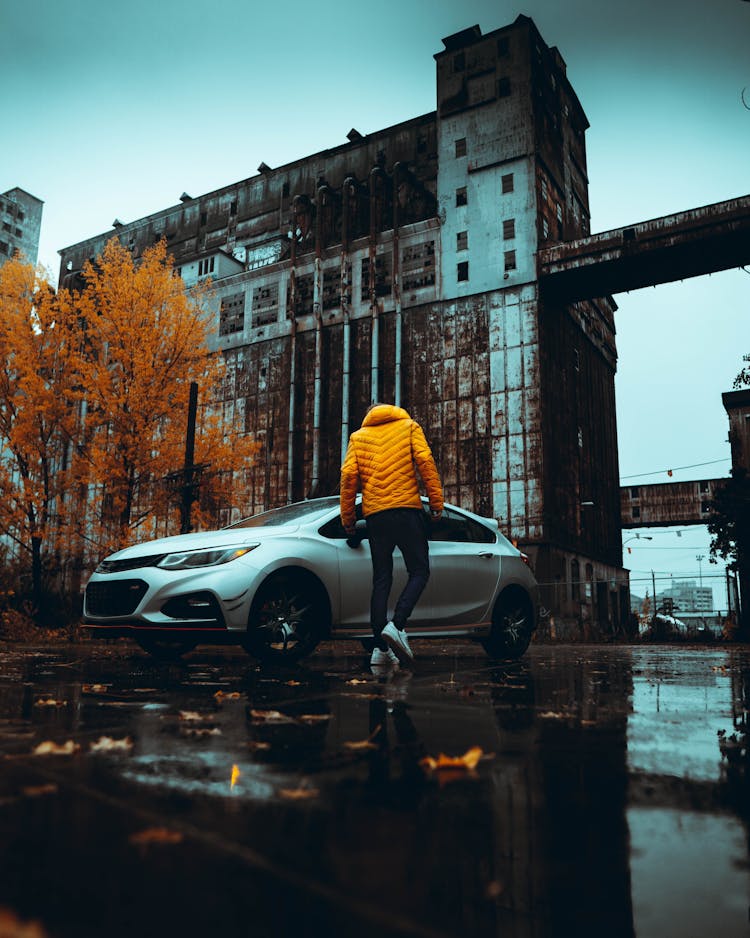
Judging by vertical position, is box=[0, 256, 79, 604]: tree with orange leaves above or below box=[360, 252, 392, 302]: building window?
below

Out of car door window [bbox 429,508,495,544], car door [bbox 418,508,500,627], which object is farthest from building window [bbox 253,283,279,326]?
car door [bbox 418,508,500,627]

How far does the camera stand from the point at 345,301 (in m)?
37.5

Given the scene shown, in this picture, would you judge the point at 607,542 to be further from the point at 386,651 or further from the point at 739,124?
the point at 386,651

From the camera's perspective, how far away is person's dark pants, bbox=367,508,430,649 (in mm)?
5785

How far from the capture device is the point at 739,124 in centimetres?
1025

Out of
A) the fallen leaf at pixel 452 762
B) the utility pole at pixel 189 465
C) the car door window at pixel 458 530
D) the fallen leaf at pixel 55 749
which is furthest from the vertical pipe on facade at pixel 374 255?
the fallen leaf at pixel 452 762

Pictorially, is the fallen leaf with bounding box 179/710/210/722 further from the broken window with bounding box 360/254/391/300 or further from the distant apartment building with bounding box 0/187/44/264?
the distant apartment building with bounding box 0/187/44/264

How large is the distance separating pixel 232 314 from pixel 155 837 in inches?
1664

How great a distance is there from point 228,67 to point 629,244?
22.0 meters

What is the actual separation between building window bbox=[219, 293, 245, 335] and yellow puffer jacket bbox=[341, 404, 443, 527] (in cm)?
3644

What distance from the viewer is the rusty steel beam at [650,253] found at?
31156mm

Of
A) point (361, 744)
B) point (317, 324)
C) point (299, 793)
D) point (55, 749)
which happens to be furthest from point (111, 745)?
point (317, 324)

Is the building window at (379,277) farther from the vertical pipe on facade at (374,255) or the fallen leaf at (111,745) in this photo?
the fallen leaf at (111,745)

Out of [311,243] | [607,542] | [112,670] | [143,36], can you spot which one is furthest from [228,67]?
[112,670]
